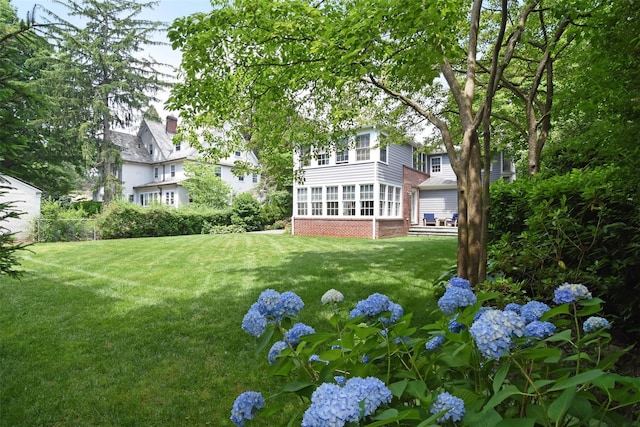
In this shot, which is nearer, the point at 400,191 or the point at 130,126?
the point at 400,191

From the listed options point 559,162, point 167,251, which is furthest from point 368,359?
point 167,251

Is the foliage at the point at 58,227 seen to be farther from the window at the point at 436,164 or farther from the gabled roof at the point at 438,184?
the window at the point at 436,164

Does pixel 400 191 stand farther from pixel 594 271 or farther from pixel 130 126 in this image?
pixel 130 126

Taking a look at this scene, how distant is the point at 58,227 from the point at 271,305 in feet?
52.8

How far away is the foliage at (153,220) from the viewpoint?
15.8m

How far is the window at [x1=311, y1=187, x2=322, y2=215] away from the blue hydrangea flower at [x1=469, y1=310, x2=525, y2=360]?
54.6ft

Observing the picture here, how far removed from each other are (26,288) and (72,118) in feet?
68.6

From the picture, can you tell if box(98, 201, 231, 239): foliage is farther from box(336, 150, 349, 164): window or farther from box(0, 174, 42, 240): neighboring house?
box(336, 150, 349, 164): window

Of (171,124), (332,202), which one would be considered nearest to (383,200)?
(332,202)

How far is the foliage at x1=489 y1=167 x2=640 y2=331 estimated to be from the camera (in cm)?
273

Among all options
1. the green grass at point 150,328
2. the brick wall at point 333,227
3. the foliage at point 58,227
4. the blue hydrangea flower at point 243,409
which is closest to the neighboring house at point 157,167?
the brick wall at point 333,227

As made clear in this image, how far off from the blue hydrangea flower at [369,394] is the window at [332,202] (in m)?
16.1

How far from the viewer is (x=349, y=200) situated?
54.7 feet

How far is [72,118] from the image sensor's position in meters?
22.8
